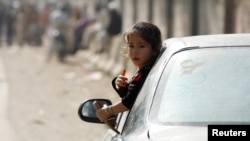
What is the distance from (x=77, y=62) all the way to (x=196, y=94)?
72.2 feet

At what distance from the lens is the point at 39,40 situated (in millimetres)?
36812

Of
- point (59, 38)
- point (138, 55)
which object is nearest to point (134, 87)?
A: point (138, 55)

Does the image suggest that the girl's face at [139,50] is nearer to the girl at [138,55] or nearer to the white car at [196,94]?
the girl at [138,55]

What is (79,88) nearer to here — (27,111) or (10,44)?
(27,111)

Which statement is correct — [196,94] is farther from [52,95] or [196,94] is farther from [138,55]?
[52,95]

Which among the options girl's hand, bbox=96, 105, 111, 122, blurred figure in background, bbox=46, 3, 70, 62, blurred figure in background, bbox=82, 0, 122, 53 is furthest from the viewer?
blurred figure in background, bbox=46, 3, 70, 62

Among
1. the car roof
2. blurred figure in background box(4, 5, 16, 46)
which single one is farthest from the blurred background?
blurred figure in background box(4, 5, 16, 46)

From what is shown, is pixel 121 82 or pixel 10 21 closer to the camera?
pixel 121 82

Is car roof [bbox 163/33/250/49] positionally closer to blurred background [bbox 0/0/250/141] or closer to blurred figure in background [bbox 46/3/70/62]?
blurred background [bbox 0/0/250/141]

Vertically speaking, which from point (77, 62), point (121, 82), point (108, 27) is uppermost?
point (121, 82)

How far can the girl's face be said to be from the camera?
498 cm

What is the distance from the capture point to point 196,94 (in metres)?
4.30

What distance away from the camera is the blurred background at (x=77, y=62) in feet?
41.6

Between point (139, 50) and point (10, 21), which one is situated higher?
point (139, 50)
